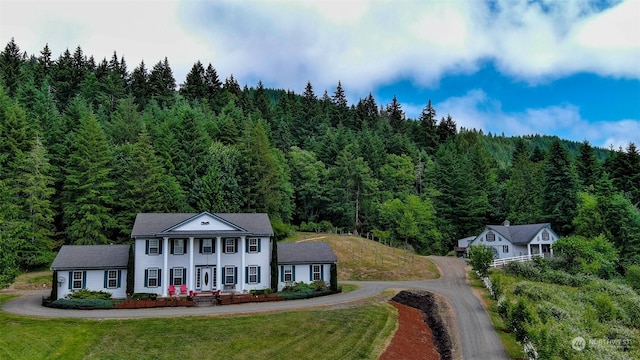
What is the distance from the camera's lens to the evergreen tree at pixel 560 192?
2322 inches

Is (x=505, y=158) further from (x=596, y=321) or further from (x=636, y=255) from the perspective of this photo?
(x=596, y=321)

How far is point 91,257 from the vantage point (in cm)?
3547

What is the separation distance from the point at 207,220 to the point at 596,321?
28754mm

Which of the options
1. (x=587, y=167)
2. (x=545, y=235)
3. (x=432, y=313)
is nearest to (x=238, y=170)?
(x=432, y=313)

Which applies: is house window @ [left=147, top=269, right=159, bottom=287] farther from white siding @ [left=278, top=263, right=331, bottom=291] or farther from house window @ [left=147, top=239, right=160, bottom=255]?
white siding @ [left=278, top=263, right=331, bottom=291]

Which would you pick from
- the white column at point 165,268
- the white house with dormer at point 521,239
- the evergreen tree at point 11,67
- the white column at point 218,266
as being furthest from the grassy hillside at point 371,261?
the evergreen tree at point 11,67

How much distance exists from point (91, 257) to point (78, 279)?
199cm

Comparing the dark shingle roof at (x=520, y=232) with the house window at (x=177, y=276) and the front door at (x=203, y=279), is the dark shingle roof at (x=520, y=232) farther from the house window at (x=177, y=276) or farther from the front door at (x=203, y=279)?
the house window at (x=177, y=276)

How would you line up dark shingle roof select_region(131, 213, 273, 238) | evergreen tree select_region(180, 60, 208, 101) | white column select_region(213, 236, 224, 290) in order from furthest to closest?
evergreen tree select_region(180, 60, 208, 101), dark shingle roof select_region(131, 213, 273, 238), white column select_region(213, 236, 224, 290)

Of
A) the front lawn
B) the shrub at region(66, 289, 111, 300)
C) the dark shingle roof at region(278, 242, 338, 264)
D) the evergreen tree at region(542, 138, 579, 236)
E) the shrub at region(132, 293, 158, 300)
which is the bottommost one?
the front lawn

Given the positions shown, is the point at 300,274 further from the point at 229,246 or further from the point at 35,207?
the point at 35,207

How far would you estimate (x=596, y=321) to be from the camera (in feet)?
91.8

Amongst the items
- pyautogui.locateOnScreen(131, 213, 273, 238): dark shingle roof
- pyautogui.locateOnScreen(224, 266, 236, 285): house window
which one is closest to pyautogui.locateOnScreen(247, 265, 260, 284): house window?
pyautogui.locateOnScreen(224, 266, 236, 285): house window

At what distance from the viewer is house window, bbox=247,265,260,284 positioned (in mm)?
37938
